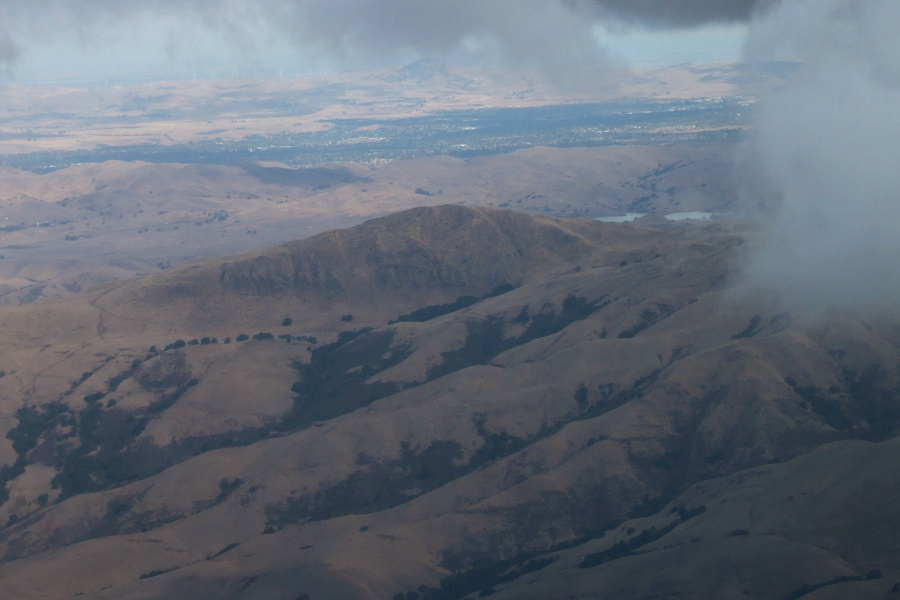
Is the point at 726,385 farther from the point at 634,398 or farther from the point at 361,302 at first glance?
the point at 361,302

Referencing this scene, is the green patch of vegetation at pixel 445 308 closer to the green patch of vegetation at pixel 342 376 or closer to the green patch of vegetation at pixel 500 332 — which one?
the green patch of vegetation at pixel 342 376

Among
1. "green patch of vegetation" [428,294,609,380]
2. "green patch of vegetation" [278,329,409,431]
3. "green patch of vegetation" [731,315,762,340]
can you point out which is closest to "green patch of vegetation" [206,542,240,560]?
"green patch of vegetation" [278,329,409,431]

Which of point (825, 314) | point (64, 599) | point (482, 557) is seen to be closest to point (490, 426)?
point (482, 557)

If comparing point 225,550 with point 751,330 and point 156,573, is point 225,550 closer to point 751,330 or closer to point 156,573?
point 156,573

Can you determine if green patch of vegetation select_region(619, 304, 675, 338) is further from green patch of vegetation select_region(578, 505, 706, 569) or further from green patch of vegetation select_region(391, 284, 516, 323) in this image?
green patch of vegetation select_region(578, 505, 706, 569)

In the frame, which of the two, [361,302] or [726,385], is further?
[361,302]

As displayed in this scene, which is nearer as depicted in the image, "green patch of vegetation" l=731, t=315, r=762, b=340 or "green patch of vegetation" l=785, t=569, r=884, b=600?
"green patch of vegetation" l=785, t=569, r=884, b=600

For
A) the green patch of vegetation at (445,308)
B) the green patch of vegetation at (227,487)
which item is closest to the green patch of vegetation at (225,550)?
the green patch of vegetation at (227,487)

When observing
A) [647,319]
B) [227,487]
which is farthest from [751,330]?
[227,487]
